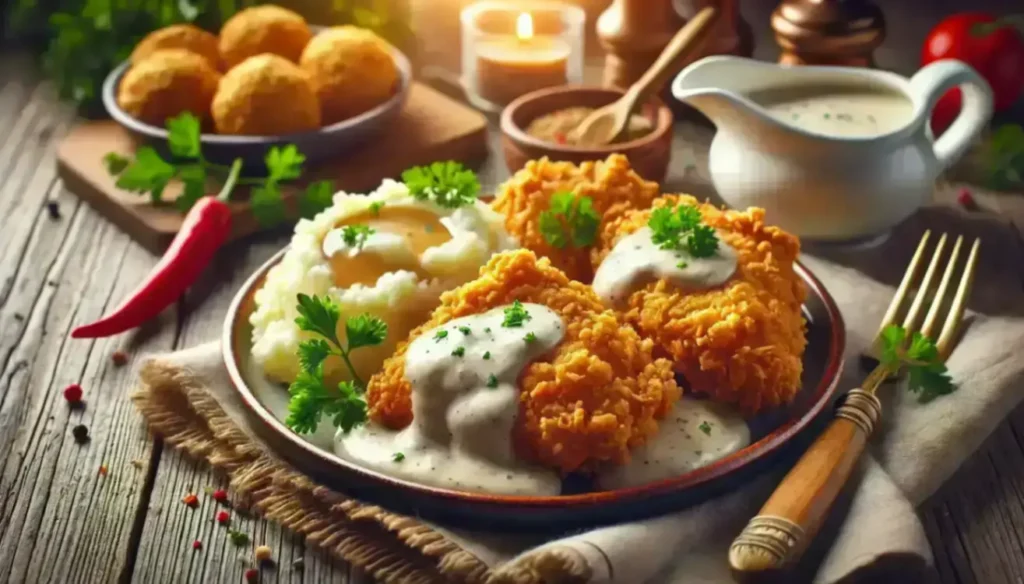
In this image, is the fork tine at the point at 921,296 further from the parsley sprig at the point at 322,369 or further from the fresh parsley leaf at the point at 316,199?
the fresh parsley leaf at the point at 316,199

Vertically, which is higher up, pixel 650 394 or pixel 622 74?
pixel 650 394

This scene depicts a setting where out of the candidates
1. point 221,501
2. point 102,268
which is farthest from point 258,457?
point 102,268

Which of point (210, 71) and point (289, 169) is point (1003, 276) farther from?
point (210, 71)

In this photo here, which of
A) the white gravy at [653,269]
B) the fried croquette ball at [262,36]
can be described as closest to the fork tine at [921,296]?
the white gravy at [653,269]

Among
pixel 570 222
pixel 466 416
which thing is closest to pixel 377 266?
pixel 570 222

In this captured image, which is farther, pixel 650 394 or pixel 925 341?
pixel 925 341

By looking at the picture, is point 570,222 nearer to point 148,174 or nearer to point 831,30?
point 148,174

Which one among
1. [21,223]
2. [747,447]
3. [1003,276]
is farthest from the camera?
[21,223]

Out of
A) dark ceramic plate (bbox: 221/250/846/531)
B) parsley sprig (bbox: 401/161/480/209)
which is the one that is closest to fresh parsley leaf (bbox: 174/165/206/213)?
parsley sprig (bbox: 401/161/480/209)
